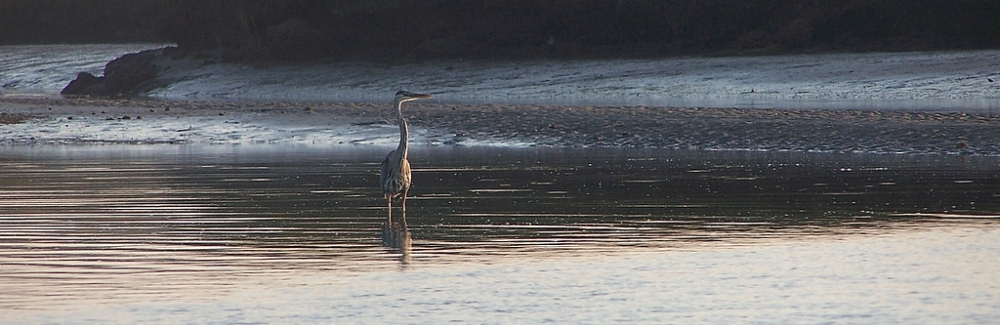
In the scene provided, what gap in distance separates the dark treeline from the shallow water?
19.5 meters

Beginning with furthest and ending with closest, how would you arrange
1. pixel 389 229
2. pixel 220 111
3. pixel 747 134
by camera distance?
pixel 220 111, pixel 747 134, pixel 389 229

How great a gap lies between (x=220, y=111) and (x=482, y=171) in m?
12.0

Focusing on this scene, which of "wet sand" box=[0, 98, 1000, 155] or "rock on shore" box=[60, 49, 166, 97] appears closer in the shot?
"wet sand" box=[0, 98, 1000, 155]

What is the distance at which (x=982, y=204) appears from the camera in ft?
34.7

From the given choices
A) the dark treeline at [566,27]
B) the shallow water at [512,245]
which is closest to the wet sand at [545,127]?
the shallow water at [512,245]

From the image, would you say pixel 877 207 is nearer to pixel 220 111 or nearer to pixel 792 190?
pixel 792 190

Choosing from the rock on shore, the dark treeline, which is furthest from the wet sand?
the rock on shore

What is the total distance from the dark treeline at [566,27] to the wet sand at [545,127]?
11.9 m

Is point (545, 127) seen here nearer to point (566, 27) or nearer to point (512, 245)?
point (512, 245)

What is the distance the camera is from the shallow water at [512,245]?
21.1 feet

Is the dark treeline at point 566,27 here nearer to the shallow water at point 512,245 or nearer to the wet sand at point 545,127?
the wet sand at point 545,127

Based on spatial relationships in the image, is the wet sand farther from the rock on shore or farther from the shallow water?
the rock on shore

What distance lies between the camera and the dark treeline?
3369 cm

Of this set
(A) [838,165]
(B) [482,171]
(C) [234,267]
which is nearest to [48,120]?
(B) [482,171]
